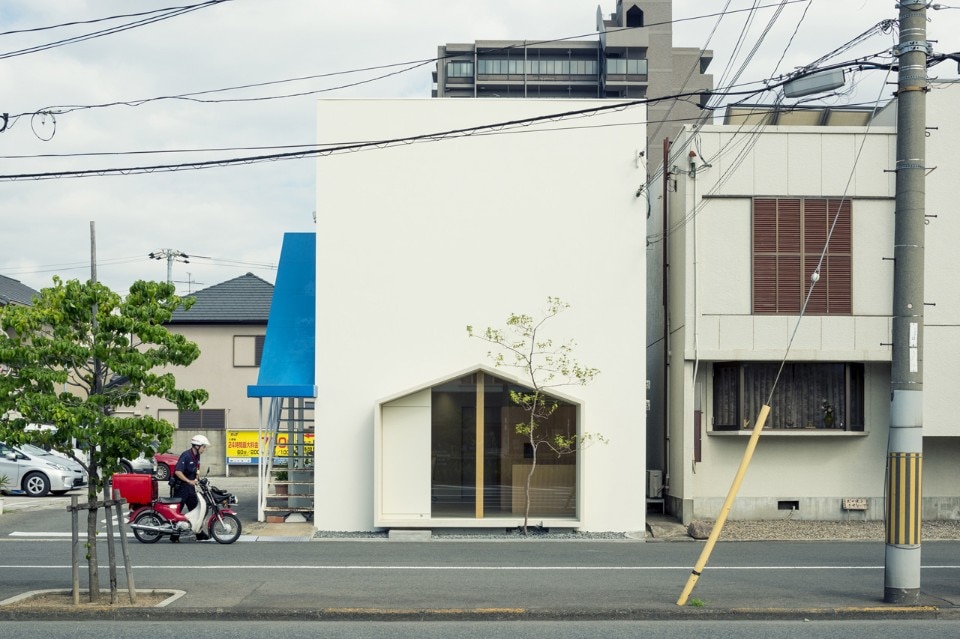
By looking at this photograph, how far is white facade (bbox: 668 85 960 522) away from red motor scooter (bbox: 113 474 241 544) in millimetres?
8156

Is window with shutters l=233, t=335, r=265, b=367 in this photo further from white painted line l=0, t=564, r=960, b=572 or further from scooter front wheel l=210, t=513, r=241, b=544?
white painted line l=0, t=564, r=960, b=572

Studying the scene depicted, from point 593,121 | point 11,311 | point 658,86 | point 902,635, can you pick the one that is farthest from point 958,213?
point 658,86

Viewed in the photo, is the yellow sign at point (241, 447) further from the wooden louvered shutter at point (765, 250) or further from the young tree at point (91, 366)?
the young tree at point (91, 366)

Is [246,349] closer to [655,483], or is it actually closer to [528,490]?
[655,483]

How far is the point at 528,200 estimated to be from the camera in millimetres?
19078

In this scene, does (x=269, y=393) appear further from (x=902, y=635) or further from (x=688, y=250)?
(x=902, y=635)

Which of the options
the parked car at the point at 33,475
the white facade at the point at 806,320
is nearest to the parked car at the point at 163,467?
the parked car at the point at 33,475

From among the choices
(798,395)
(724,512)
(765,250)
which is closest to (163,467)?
(798,395)

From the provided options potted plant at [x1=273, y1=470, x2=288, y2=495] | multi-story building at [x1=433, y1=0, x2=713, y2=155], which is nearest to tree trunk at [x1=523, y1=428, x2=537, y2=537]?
potted plant at [x1=273, y1=470, x2=288, y2=495]

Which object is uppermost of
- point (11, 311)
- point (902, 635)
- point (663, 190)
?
point (663, 190)

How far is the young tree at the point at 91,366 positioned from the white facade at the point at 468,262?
7.77m

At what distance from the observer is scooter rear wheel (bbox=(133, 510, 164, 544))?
55.5 ft

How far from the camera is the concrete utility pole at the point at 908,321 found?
1112 cm

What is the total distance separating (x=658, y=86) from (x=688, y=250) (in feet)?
179
